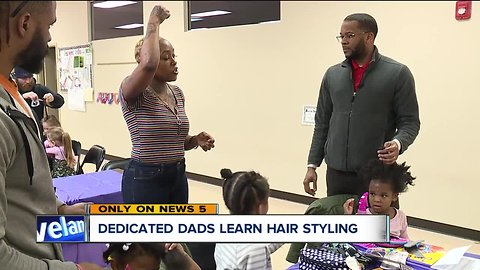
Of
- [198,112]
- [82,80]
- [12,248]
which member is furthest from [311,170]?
[82,80]

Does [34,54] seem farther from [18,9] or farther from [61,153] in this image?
[61,153]

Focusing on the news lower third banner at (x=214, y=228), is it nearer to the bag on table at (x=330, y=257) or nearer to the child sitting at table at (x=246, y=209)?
the child sitting at table at (x=246, y=209)

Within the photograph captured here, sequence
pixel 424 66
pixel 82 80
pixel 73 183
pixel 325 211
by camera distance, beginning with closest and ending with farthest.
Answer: pixel 325 211 → pixel 73 183 → pixel 424 66 → pixel 82 80

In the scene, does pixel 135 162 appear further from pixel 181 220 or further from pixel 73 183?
pixel 73 183

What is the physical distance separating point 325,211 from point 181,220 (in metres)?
0.62

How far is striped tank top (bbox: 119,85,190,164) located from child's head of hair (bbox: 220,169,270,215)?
1.06 feet

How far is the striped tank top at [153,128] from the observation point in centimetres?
115

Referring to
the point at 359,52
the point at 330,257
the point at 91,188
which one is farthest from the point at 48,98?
the point at 330,257

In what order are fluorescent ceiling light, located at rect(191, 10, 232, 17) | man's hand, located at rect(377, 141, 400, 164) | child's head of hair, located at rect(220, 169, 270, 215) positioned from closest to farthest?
child's head of hair, located at rect(220, 169, 270, 215), man's hand, located at rect(377, 141, 400, 164), fluorescent ceiling light, located at rect(191, 10, 232, 17)

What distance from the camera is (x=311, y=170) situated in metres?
A: 1.56

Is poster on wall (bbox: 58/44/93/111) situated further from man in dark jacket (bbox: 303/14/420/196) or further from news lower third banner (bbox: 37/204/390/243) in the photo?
news lower third banner (bbox: 37/204/390/243)

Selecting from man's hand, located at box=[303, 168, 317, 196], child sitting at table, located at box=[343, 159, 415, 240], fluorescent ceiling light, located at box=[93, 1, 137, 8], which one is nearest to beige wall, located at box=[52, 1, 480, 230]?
fluorescent ceiling light, located at box=[93, 1, 137, 8]

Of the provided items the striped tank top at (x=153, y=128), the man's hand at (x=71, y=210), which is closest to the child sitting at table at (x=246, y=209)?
the man's hand at (x=71, y=210)

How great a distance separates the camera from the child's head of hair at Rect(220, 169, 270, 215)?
0.80 meters
